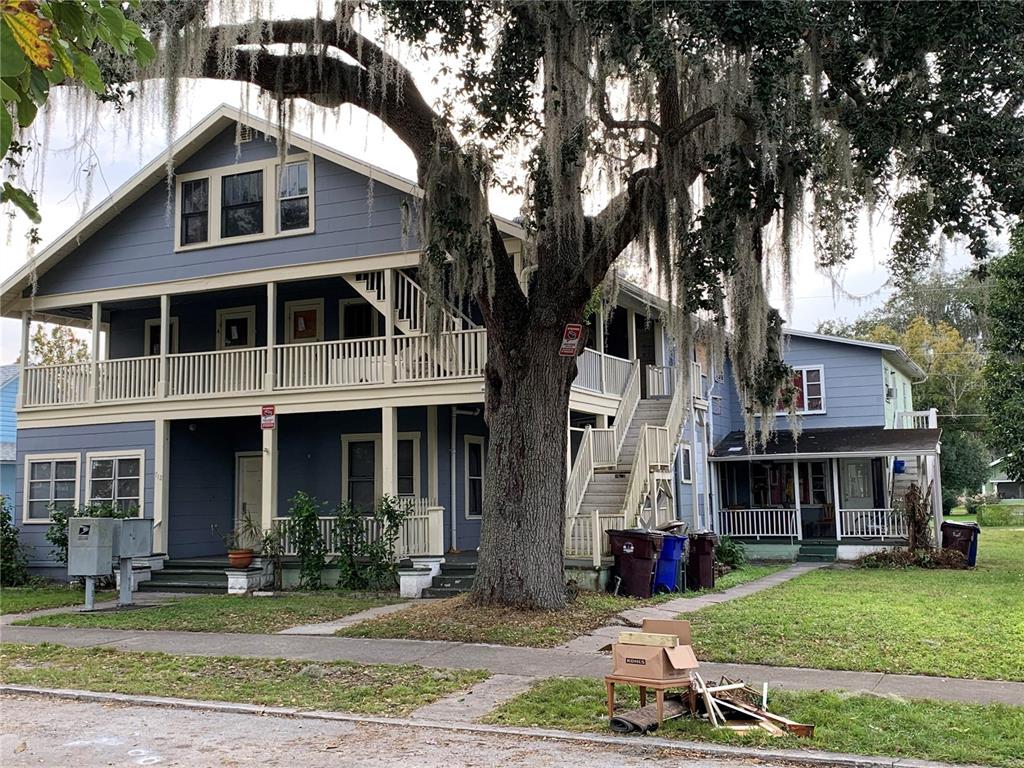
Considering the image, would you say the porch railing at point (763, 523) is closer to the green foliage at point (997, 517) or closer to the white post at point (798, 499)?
the white post at point (798, 499)

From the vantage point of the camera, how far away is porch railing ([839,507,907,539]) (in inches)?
851

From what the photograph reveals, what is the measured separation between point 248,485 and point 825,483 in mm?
14666

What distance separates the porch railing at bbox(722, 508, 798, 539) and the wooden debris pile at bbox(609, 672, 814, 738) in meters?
16.8

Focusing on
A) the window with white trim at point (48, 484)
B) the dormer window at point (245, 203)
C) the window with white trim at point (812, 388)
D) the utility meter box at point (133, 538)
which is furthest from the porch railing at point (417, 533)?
the window with white trim at point (812, 388)

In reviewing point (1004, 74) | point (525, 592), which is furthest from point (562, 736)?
point (1004, 74)

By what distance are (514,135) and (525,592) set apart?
563cm

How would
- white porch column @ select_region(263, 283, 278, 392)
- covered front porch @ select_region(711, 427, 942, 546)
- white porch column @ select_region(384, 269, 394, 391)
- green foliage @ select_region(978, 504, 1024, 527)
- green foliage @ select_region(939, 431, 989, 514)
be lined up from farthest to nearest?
1. green foliage @ select_region(978, 504, 1024, 527)
2. green foliage @ select_region(939, 431, 989, 514)
3. covered front porch @ select_region(711, 427, 942, 546)
4. white porch column @ select_region(263, 283, 278, 392)
5. white porch column @ select_region(384, 269, 394, 391)

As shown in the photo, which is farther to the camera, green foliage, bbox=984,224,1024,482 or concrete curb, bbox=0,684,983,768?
green foliage, bbox=984,224,1024,482

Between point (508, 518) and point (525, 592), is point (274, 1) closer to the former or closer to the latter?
point (508, 518)

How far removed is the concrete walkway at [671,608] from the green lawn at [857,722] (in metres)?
2.44

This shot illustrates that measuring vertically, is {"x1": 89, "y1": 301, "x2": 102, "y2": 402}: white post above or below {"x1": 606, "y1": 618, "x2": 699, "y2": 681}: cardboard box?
above

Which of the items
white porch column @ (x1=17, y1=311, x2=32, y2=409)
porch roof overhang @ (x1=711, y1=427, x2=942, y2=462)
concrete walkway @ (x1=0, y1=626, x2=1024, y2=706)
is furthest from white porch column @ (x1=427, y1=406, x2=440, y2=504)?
white porch column @ (x1=17, y1=311, x2=32, y2=409)

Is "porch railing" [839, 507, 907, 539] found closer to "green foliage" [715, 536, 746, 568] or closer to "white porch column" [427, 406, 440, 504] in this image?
"green foliage" [715, 536, 746, 568]

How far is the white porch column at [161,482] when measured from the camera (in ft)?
58.3
